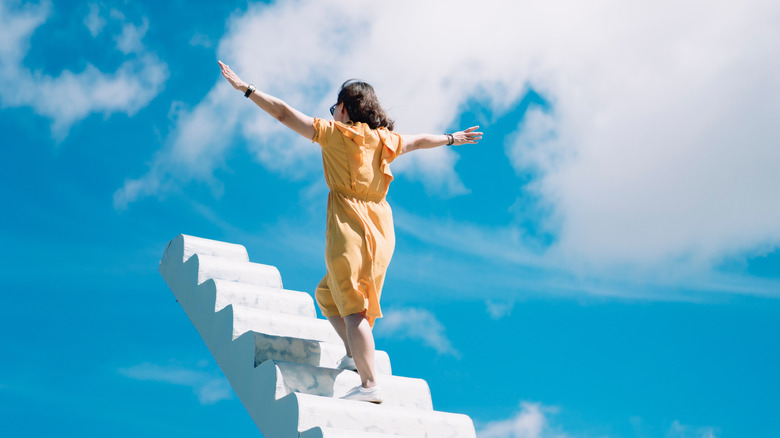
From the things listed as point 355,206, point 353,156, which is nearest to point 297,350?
point 355,206

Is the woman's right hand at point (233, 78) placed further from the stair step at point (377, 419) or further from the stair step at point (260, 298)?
the stair step at point (377, 419)

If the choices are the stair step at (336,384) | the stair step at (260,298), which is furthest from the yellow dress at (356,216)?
the stair step at (260,298)

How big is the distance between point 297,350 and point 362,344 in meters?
0.52

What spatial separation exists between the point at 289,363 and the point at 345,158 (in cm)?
108

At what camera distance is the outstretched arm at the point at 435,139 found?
14.5 feet

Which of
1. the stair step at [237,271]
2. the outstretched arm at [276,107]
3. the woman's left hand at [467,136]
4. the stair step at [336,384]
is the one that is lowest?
the stair step at [336,384]

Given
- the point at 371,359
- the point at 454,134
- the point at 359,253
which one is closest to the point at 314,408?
the point at 371,359

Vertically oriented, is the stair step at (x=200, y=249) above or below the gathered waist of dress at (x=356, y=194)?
above

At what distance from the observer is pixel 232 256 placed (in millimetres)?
5328

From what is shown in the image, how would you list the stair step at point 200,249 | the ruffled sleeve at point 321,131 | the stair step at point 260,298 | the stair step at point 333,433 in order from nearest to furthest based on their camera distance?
the stair step at point 333,433
the ruffled sleeve at point 321,131
the stair step at point 260,298
the stair step at point 200,249

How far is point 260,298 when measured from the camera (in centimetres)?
481

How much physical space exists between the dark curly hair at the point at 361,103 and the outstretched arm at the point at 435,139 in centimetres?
20

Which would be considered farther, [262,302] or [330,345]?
[262,302]

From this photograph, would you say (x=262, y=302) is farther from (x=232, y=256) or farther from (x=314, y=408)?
(x=314, y=408)
